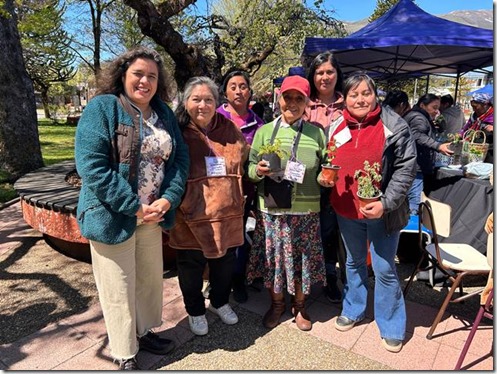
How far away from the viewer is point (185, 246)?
2518 millimetres

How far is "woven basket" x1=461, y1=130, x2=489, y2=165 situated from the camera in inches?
158

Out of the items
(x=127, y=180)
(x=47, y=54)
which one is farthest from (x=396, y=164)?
(x=47, y=54)

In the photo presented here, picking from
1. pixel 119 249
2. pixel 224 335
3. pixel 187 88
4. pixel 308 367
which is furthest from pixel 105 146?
pixel 308 367

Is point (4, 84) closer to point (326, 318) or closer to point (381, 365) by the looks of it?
point (326, 318)

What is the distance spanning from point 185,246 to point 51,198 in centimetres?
206

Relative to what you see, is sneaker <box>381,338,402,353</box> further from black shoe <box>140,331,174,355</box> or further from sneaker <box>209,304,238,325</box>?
black shoe <box>140,331,174,355</box>

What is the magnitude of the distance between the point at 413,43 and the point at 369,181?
3601 mm

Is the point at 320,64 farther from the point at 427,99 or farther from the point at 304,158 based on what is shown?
the point at 427,99

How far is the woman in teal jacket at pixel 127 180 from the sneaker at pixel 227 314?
2.33ft

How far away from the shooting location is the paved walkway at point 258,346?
7.96 feet

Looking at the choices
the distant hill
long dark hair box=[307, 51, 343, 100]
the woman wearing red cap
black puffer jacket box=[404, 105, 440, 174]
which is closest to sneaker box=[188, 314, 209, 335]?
the woman wearing red cap

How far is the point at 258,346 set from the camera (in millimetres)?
2615

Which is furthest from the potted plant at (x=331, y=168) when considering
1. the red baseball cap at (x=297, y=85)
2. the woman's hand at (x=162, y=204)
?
the woman's hand at (x=162, y=204)

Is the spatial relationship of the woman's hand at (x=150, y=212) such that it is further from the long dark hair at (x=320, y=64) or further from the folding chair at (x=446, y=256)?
the folding chair at (x=446, y=256)
